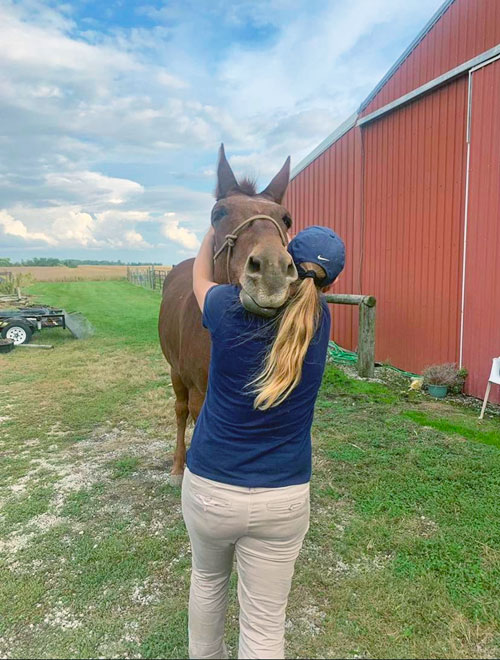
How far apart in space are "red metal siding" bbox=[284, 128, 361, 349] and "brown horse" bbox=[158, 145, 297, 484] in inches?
210

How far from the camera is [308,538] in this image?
9.71 feet

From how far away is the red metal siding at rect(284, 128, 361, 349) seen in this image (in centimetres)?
858

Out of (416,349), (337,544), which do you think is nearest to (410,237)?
(416,349)

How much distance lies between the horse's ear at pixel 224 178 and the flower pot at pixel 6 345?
27.5 ft

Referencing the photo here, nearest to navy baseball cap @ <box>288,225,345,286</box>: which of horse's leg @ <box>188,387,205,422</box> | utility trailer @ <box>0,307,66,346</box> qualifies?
horse's leg @ <box>188,387,205,422</box>

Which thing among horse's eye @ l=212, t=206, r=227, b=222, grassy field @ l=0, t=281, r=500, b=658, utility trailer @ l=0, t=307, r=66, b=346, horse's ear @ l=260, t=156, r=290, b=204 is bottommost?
grassy field @ l=0, t=281, r=500, b=658

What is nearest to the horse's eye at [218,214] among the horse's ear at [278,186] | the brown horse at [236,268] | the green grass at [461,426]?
the brown horse at [236,268]

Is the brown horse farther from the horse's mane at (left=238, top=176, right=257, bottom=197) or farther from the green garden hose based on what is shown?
the green garden hose

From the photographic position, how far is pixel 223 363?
144 cm

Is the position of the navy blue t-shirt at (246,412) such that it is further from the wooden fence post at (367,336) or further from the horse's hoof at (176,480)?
the wooden fence post at (367,336)

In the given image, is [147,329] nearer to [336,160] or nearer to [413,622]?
[336,160]

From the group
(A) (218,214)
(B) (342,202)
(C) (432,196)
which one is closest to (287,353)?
(A) (218,214)

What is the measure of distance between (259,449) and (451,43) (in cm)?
706

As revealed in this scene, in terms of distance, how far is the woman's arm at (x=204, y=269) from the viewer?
167 cm
